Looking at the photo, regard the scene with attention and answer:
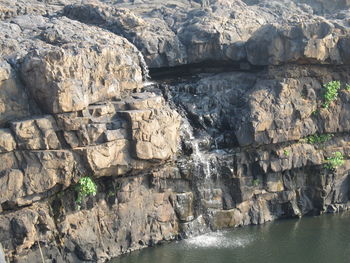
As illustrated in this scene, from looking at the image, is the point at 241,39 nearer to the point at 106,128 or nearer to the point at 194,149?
the point at 194,149

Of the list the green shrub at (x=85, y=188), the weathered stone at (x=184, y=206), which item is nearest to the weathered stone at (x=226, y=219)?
the weathered stone at (x=184, y=206)

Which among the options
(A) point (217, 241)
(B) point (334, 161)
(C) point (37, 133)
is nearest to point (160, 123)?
(C) point (37, 133)

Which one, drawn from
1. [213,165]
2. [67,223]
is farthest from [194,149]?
[67,223]

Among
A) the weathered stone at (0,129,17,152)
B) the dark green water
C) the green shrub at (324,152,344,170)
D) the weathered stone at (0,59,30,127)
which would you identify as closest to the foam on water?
the dark green water

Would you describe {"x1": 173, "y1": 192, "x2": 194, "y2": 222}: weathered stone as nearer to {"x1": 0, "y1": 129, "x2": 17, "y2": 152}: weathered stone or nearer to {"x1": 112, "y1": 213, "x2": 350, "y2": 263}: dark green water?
{"x1": 112, "y1": 213, "x2": 350, "y2": 263}: dark green water

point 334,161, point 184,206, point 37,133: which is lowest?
point 184,206

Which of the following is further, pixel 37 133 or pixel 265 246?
pixel 265 246

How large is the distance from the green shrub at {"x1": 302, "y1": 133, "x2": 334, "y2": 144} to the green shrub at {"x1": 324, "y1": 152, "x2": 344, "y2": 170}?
0.94 meters

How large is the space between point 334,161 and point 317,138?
152cm

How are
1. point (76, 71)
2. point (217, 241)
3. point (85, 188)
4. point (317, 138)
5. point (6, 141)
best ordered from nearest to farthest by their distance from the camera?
point (6, 141) → point (76, 71) → point (85, 188) → point (217, 241) → point (317, 138)

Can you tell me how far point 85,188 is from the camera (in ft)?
76.2

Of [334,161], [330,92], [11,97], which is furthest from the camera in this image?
[330,92]

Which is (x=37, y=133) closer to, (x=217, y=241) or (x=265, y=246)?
(x=217, y=241)

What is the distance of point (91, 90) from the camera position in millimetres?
23625
